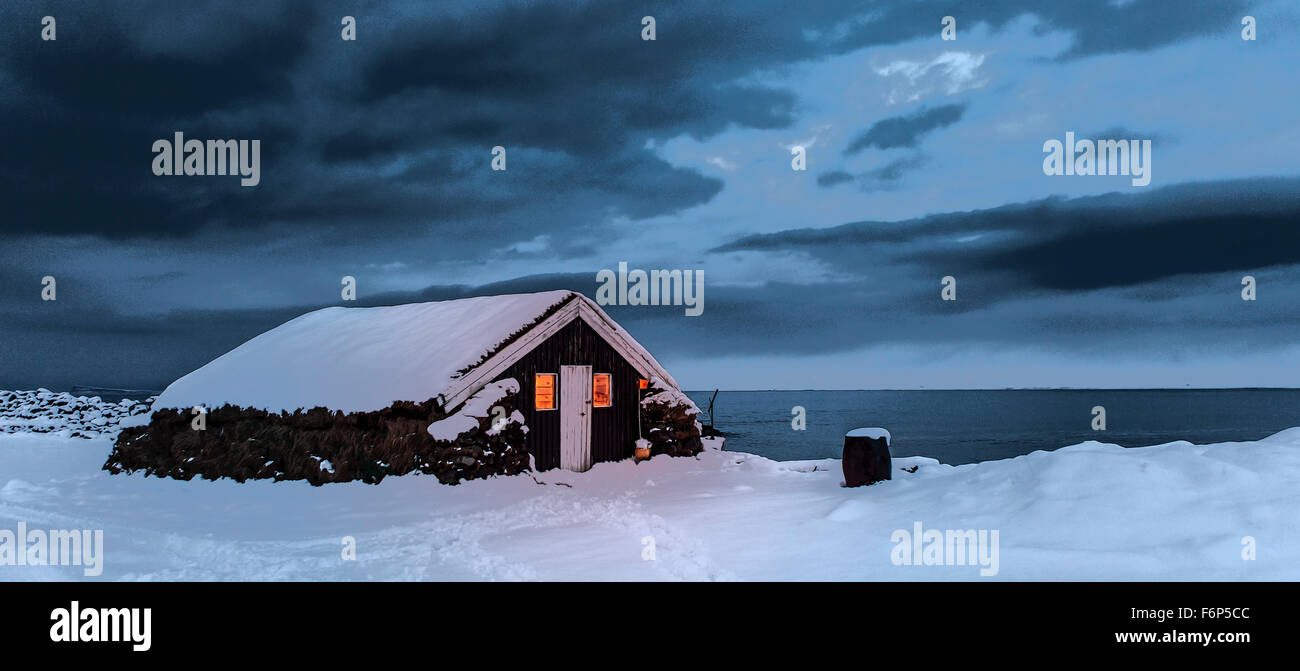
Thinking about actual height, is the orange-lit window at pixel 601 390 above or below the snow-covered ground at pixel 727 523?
above

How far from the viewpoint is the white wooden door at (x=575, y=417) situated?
18562 mm

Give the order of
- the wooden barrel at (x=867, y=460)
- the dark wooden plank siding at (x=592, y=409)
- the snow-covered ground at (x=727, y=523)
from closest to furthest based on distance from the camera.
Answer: the snow-covered ground at (x=727, y=523) < the wooden barrel at (x=867, y=460) < the dark wooden plank siding at (x=592, y=409)

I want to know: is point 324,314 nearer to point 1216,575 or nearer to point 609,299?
point 609,299

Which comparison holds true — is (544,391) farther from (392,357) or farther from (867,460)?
(867,460)

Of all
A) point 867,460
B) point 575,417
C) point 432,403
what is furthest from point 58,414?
point 867,460

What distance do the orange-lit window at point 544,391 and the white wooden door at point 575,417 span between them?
9.0 inches

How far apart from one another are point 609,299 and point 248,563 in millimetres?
10256

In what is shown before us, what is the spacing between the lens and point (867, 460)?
1430cm

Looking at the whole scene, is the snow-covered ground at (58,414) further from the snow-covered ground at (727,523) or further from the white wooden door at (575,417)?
the white wooden door at (575,417)

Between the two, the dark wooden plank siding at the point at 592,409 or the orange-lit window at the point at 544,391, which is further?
the orange-lit window at the point at 544,391

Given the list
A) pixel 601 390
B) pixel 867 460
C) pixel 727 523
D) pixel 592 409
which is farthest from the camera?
pixel 601 390

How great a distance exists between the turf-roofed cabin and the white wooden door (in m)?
Result: 0.03

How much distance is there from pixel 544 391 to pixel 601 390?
5.70 feet

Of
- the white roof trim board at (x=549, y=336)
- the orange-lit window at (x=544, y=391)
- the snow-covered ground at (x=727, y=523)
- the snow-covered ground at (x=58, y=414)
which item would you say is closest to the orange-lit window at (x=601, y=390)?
the white roof trim board at (x=549, y=336)
